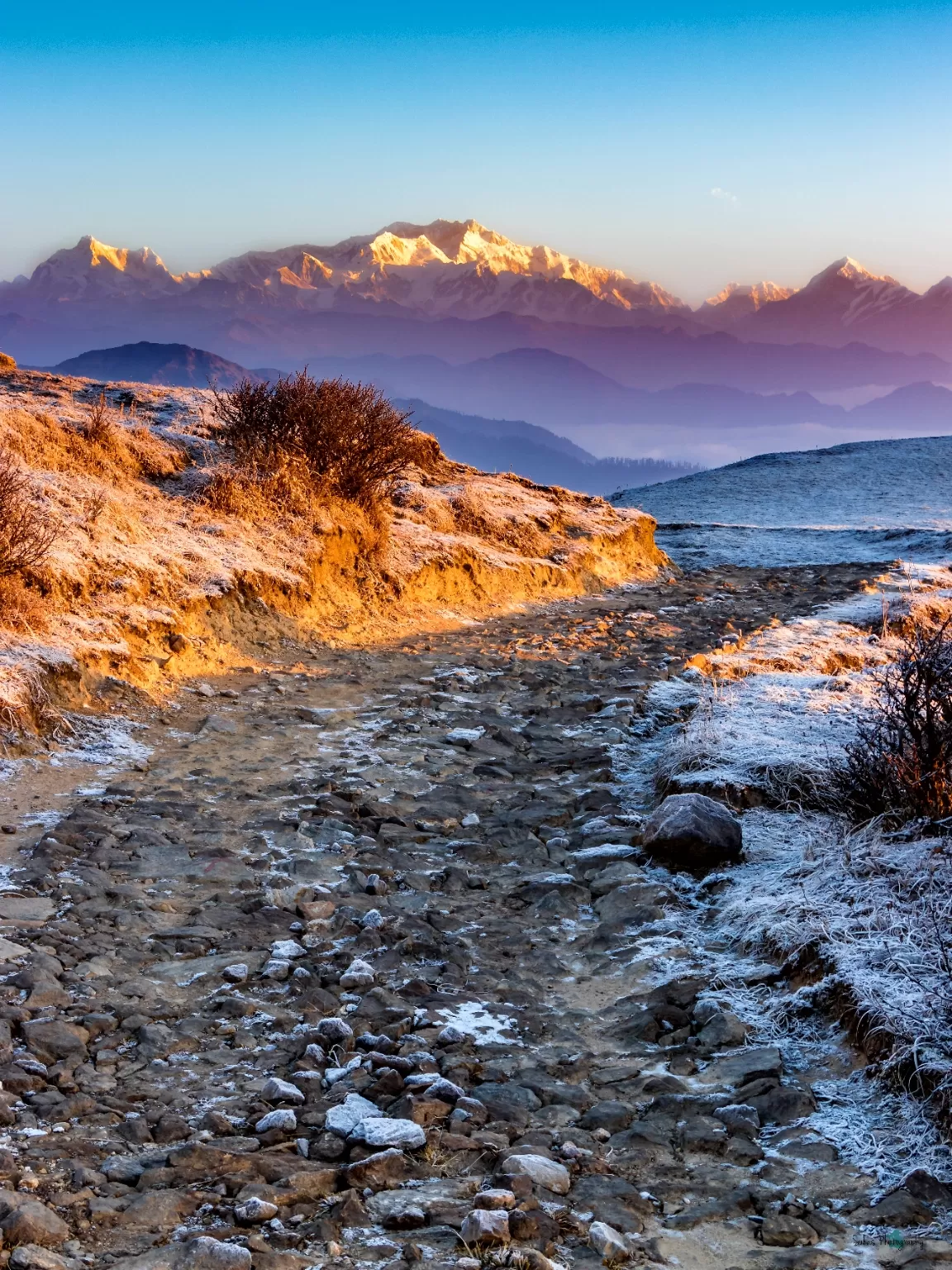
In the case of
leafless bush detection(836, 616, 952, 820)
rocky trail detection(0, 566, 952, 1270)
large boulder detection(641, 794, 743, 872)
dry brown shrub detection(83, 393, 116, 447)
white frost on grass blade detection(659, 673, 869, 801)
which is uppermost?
dry brown shrub detection(83, 393, 116, 447)

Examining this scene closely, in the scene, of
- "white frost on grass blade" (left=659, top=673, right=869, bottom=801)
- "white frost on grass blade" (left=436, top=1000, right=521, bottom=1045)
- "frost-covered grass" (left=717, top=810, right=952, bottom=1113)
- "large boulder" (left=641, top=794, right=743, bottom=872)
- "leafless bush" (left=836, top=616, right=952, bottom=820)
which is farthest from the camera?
"white frost on grass blade" (left=659, top=673, right=869, bottom=801)

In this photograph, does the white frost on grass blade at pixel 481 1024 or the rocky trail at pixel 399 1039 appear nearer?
the rocky trail at pixel 399 1039

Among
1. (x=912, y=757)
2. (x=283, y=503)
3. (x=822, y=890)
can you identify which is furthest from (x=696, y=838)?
(x=283, y=503)

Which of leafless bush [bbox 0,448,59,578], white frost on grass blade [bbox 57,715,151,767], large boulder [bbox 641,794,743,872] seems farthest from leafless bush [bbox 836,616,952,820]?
leafless bush [bbox 0,448,59,578]

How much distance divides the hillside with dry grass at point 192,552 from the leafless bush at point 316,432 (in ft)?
0.41

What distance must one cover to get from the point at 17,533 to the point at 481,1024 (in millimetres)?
6124

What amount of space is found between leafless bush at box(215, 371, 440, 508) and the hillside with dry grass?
0.13 meters

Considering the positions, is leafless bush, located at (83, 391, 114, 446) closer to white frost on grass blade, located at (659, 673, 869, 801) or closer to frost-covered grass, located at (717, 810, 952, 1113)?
white frost on grass blade, located at (659, 673, 869, 801)

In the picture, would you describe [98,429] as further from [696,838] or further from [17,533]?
[696,838]

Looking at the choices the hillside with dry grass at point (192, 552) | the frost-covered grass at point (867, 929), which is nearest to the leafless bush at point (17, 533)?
the hillside with dry grass at point (192, 552)

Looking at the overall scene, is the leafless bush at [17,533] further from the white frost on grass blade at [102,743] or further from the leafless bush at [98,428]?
the leafless bush at [98,428]

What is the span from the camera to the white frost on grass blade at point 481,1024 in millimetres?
4078

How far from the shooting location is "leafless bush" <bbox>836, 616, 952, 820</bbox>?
17.6ft

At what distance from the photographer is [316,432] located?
1349cm
